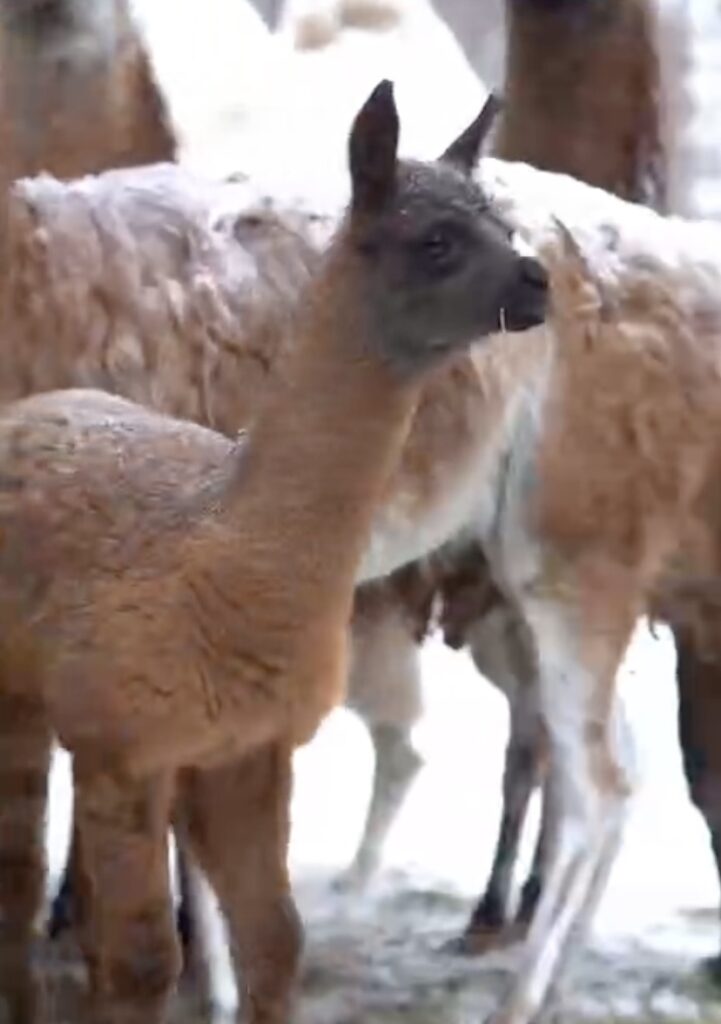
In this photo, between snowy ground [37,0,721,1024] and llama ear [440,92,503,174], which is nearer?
llama ear [440,92,503,174]

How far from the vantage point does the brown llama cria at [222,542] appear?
164 centimetres

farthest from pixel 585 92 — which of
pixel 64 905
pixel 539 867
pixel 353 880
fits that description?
pixel 64 905

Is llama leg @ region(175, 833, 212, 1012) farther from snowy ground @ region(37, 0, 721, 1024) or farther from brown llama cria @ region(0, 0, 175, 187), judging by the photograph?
brown llama cria @ region(0, 0, 175, 187)

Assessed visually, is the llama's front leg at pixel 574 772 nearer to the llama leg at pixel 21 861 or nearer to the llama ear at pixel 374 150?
the llama leg at pixel 21 861

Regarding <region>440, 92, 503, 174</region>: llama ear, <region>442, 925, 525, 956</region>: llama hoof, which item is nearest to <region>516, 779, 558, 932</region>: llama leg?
<region>442, 925, 525, 956</region>: llama hoof

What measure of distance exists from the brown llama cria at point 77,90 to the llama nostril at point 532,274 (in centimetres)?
102

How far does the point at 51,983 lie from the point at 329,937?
0.50 metres

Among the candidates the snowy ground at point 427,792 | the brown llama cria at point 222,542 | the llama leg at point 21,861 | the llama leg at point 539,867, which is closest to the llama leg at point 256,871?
the brown llama cria at point 222,542

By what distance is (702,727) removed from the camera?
262 cm

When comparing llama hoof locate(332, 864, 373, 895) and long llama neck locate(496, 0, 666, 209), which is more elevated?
long llama neck locate(496, 0, 666, 209)

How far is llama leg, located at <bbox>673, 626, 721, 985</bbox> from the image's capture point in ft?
8.50

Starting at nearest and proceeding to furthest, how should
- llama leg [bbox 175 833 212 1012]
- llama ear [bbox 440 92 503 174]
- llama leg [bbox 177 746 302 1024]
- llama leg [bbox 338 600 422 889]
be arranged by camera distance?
1. llama ear [bbox 440 92 503 174]
2. llama leg [bbox 177 746 302 1024]
3. llama leg [bbox 175 833 212 1012]
4. llama leg [bbox 338 600 422 889]

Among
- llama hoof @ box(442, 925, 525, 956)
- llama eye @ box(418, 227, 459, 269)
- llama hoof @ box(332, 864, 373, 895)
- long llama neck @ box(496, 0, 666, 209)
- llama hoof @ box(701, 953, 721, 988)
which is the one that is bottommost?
llama hoof @ box(332, 864, 373, 895)

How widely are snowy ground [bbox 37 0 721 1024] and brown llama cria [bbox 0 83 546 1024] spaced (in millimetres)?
519
